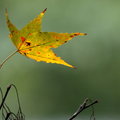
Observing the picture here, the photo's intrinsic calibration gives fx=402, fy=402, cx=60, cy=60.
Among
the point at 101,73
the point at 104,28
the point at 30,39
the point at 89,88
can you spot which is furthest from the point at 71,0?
the point at 30,39

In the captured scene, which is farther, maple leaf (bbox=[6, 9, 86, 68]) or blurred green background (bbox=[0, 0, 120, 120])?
blurred green background (bbox=[0, 0, 120, 120])

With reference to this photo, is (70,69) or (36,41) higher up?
(70,69)

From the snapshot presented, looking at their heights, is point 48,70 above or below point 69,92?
above

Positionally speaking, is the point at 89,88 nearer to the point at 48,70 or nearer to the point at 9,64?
the point at 48,70

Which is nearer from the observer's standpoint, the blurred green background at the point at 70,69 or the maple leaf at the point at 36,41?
the maple leaf at the point at 36,41

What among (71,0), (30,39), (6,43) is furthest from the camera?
(71,0)

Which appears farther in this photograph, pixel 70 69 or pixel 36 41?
pixel 70 69

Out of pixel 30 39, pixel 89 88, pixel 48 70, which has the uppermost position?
pixel 48 70

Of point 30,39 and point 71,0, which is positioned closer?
point 30,39
